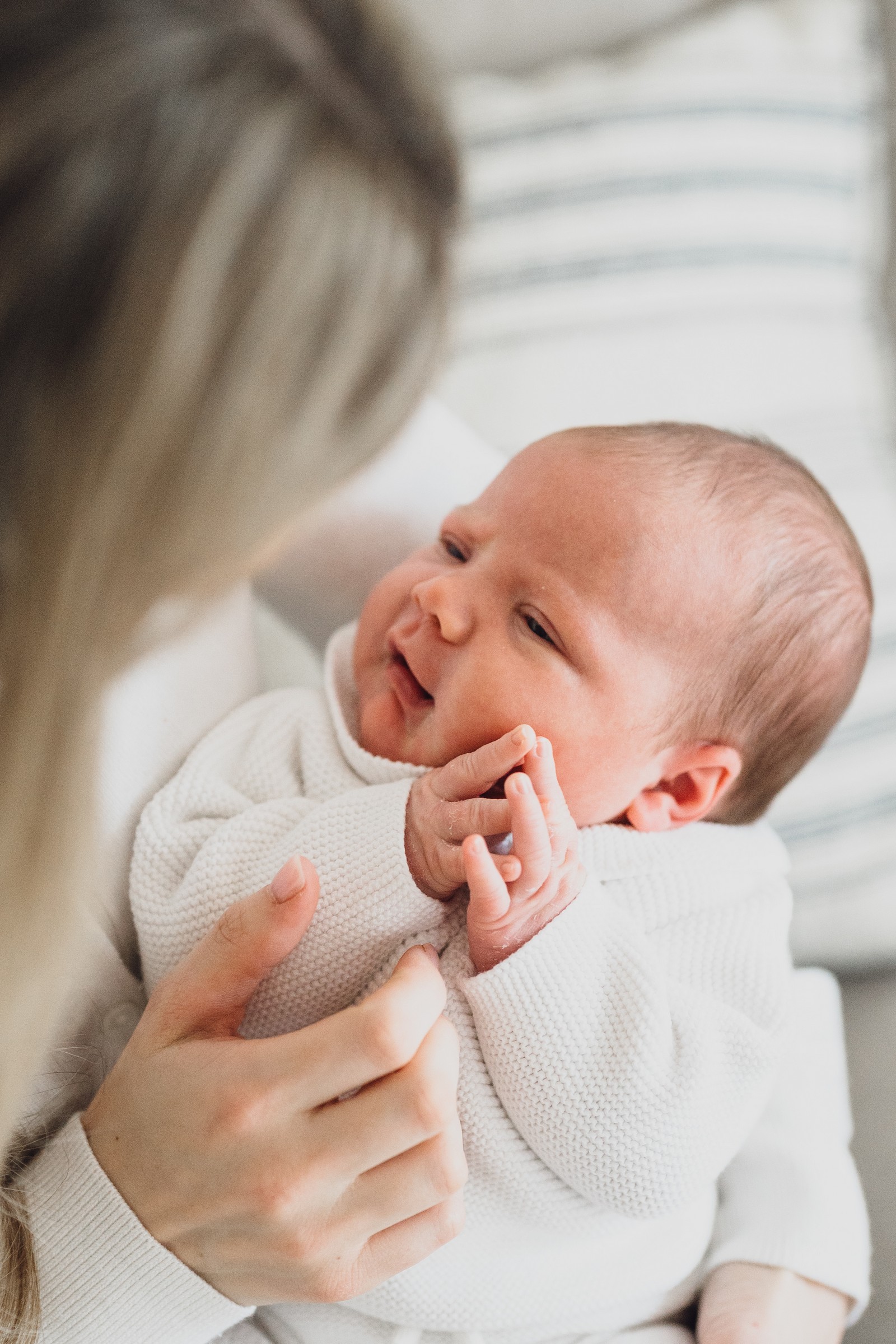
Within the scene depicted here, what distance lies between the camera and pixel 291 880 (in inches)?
24.3

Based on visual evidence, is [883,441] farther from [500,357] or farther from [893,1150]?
[893,1150]

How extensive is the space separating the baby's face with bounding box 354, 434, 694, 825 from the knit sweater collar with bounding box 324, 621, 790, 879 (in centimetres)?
2

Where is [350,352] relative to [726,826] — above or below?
above

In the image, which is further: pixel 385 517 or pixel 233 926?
pixel 385 517

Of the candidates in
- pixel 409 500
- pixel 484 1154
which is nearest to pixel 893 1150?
pixel 484 1154

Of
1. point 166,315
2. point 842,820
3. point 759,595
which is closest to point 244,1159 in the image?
point 166,315

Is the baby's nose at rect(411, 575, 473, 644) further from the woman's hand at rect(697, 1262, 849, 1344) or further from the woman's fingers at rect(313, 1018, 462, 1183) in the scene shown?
the woman's hand at rect(697, 1262, 849, 1344)

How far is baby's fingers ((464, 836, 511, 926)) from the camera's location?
649 millimetres

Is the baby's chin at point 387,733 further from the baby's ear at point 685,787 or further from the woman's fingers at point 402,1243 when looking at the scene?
the woman's fingers at point 402,1243

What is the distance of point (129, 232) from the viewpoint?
1.34ft

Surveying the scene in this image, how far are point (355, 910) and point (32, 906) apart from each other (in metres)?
0.26

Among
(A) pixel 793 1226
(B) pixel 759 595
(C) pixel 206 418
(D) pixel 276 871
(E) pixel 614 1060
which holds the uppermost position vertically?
(C) pixel 206 418

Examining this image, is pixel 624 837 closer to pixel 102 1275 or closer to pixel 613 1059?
pixel 613 1059

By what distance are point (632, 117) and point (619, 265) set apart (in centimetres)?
19
